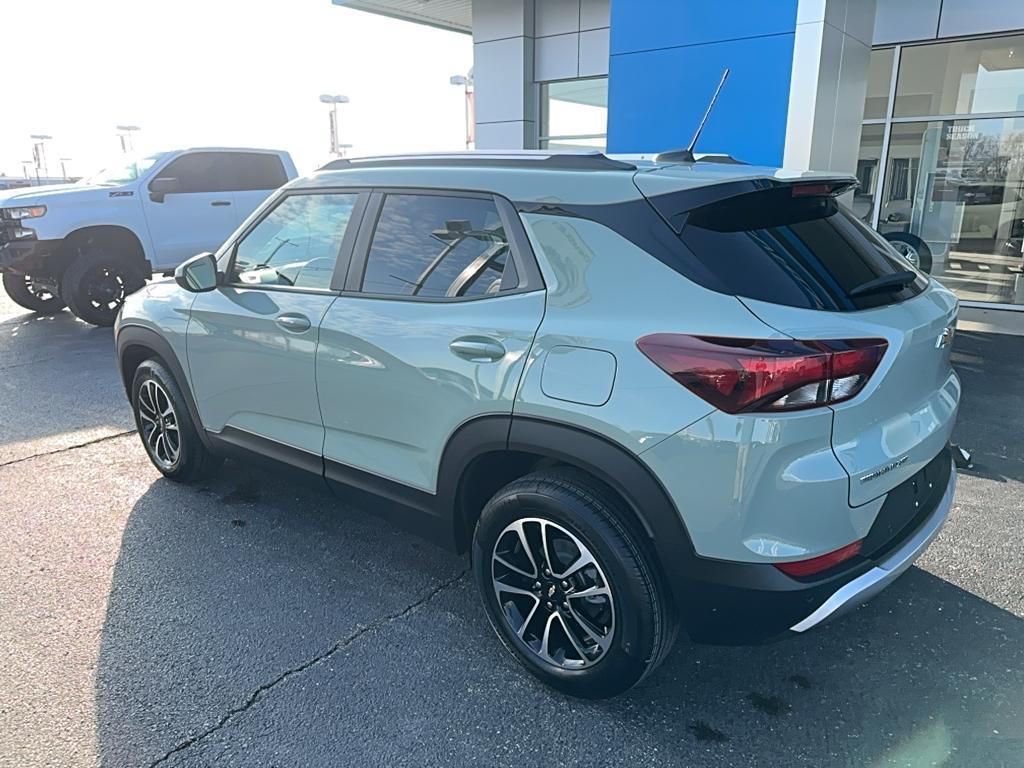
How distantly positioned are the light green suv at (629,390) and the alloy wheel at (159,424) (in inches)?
54.4

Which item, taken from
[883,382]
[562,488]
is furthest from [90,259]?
[883,382]

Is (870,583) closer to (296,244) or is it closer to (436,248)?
(436,248)

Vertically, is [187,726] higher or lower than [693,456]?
lower

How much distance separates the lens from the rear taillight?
197 centimetres

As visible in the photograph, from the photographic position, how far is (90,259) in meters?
8.88

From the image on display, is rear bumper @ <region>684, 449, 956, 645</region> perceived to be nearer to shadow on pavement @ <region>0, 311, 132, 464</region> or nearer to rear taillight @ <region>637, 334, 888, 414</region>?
rear taillight @ <region>637, 334, 888, 414</region>

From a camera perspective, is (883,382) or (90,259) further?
(90,259)

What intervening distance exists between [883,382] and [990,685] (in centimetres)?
130

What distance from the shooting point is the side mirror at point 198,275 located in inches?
137

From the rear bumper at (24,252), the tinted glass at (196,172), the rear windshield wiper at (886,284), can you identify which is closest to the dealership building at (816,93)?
the tinted glass at (196,172)

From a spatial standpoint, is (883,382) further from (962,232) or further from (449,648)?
(962,232)

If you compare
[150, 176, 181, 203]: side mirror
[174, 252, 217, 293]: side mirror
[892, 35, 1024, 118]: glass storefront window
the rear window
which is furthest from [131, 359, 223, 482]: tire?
[892, 35, 1024, 118]: glass storefront window

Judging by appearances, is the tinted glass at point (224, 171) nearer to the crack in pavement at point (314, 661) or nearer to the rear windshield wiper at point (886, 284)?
the crack in pavement at point (314, 661)

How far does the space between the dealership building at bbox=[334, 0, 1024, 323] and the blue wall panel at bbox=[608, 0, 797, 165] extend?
1 centimetres
